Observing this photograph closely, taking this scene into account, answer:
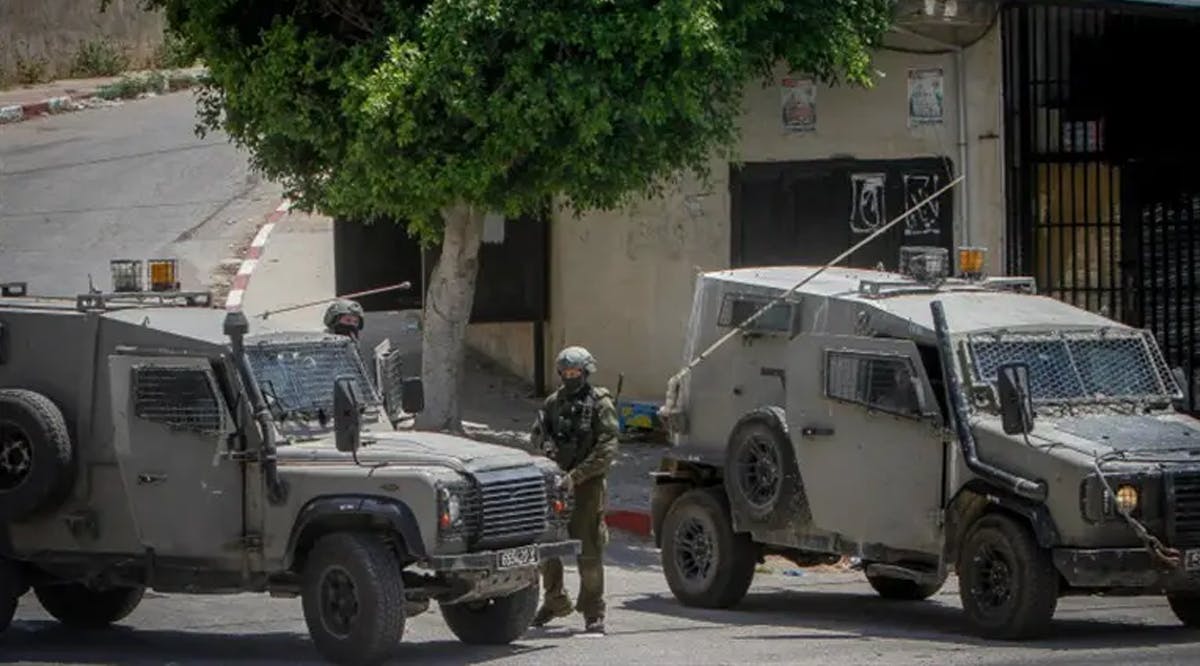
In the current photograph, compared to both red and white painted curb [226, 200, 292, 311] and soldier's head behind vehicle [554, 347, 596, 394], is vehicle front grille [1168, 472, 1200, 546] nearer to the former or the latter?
soldier's head behind vehicle [554, 347, 596, 394]

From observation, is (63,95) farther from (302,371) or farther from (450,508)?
(450,508)

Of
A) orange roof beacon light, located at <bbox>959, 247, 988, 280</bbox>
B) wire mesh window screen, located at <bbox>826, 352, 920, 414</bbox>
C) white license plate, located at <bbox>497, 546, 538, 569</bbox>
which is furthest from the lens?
orange roof beacon light, located at <bbox>959, 247, 988, 280</bbox>

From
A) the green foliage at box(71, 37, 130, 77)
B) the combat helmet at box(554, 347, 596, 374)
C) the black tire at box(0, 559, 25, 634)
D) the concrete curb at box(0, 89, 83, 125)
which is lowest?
the black tire at box(0, 559, 25, 634)

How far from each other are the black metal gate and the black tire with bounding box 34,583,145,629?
10.9 metres

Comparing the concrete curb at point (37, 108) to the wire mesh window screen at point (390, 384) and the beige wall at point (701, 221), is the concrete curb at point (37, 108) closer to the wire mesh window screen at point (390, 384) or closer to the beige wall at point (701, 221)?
the beige wall at point (701, 221)

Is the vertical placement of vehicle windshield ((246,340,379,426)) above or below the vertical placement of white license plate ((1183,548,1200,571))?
above

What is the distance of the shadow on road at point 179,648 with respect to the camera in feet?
42.1

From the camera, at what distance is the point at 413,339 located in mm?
24469

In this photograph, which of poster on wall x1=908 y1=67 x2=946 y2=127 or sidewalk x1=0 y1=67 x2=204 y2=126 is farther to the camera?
sidewalk x1=0 y1=67 x2=204 y2=126

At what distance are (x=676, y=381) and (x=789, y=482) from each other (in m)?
1.51

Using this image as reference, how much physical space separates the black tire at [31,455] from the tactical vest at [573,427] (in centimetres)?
298

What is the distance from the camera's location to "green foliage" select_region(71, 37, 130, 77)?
37906 millimetres

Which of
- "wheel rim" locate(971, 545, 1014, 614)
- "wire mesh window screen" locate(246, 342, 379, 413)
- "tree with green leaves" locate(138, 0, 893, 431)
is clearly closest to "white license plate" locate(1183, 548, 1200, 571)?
"wheel rim" locate(971, 545, 1014, 614)

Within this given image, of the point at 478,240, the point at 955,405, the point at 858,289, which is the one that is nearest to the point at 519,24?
the point at 478,240
